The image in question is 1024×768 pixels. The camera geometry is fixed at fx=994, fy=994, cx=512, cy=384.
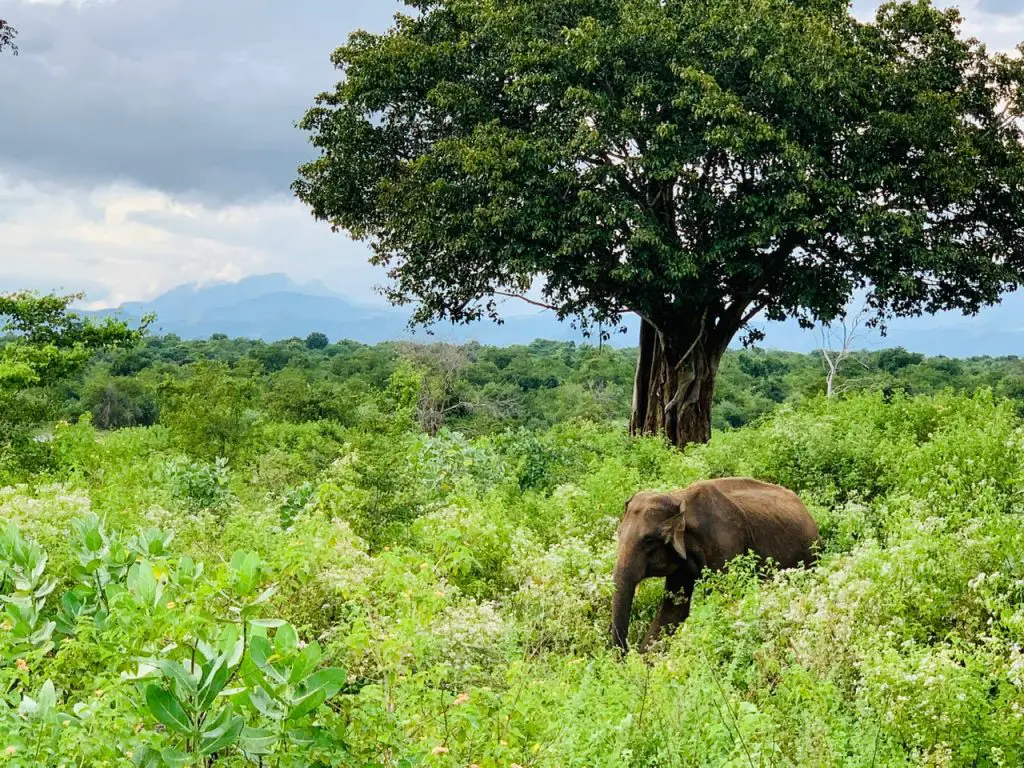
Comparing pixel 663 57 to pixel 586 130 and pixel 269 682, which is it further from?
pixel 269 682

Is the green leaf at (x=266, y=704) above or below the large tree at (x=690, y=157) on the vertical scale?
below

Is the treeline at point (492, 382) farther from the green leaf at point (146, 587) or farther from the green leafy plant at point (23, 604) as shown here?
the green leaf at point (146, 587)

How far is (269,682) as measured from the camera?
3521 millimetres

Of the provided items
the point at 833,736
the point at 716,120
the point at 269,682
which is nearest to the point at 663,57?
the point at 716,120

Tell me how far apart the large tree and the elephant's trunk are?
8.77 metres

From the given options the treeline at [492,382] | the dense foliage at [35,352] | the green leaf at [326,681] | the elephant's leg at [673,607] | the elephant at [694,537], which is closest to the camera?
the green leaf at [326,681]

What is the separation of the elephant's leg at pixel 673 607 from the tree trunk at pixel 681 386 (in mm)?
10656

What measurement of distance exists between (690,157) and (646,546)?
32.9 ft

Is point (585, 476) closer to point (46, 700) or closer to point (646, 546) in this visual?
point (646, 546)

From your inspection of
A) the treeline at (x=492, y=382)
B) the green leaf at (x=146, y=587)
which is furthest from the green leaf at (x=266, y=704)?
the treeline at (x=492, y=382)

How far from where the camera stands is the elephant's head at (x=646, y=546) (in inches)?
339

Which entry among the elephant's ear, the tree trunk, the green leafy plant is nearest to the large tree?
the tree trunk

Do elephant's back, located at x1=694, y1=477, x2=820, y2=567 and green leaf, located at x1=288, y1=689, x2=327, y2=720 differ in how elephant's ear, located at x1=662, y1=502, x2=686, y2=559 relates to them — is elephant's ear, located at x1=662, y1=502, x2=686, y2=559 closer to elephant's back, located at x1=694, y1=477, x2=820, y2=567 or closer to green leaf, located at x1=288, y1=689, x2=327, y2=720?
elephant's back, located at x1=694, y1=477, x2=820, y2=567

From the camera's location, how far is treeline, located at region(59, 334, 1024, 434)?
121ft
